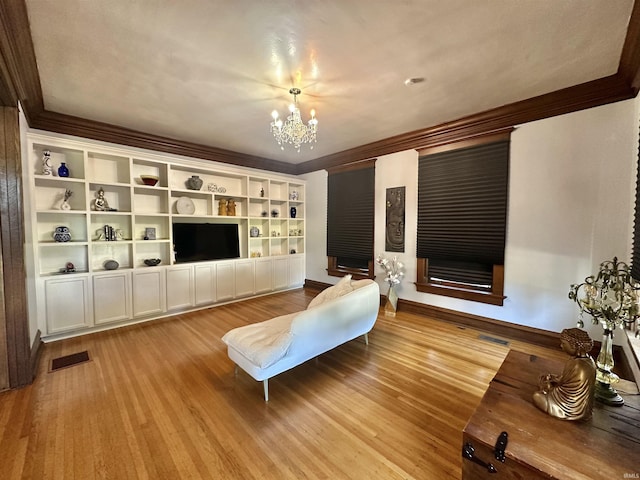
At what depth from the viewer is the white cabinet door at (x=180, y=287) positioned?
4.14m

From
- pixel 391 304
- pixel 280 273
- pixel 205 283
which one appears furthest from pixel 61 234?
pixel 391 304

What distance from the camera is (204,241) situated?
467 cm

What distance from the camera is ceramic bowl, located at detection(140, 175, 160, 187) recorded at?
395cm

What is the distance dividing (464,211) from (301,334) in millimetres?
3048

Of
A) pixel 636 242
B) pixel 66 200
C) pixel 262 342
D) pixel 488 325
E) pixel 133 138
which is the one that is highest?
pixel 133 138

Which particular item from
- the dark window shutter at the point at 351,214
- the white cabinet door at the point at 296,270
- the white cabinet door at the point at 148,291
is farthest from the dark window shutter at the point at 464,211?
the white cabinet door at the point at 148,291

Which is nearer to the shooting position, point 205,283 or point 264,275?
point 205,283

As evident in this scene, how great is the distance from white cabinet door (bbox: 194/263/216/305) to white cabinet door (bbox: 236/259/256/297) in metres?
0.48

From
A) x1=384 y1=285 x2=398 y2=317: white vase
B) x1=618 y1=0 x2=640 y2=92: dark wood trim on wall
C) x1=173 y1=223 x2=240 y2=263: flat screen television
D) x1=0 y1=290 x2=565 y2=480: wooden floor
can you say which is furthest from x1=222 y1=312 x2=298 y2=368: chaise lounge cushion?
x1=618 y1=0 x2=640 y2=92: dark wood trim on wall

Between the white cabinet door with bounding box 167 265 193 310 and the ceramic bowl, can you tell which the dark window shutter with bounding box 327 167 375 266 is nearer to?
the white cabinet door with bounding box 167 265 193 310

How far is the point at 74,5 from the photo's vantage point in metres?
1.70

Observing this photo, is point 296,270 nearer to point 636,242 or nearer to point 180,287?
point 180,287

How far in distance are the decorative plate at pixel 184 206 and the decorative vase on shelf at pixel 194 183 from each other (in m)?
0.23

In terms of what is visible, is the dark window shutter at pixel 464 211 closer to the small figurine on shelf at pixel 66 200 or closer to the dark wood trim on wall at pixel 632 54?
the dark wood trim on wall at pixel 632 54
